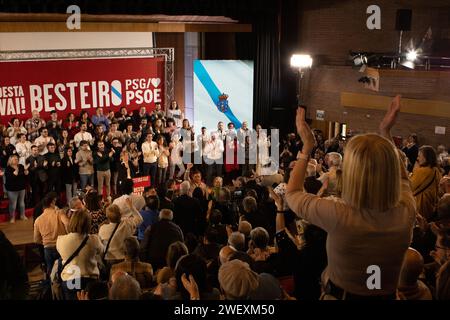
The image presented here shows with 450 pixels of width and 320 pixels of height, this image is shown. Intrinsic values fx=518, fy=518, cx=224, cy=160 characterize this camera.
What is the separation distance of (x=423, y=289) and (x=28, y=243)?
5.83 metres

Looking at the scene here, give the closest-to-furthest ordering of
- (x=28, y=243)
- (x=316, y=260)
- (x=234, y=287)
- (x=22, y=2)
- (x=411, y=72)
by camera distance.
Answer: (x=234, y=287) → (x=316, y=260) → (x=28, y=243) → (x=22, y=2) → (x=411, y=72)

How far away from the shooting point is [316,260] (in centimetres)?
301

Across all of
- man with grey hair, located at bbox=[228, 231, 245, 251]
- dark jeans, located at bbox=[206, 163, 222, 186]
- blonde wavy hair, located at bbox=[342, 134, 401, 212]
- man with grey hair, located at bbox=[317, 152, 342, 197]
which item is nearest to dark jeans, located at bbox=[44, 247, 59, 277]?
man with grey hair, located at bbox=[228, 231, 245, 251]

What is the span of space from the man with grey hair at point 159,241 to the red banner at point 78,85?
299 inches

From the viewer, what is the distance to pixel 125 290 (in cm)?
264

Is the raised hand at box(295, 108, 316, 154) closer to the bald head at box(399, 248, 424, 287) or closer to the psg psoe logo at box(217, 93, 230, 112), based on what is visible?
the bald head at box(399, 248, 424, 287)

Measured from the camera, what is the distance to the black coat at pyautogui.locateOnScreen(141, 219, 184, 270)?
4.37 metres

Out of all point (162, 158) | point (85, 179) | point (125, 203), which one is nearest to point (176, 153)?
point (162, 158)

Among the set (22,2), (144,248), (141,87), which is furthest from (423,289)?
(141,87)

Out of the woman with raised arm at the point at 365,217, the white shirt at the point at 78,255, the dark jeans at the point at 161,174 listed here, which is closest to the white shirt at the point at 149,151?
the dark jeans at the point at 161,174

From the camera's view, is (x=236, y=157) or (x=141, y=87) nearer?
(x=236, y=157)

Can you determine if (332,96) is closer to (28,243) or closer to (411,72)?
(411,72)

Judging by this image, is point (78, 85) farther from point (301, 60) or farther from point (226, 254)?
point (226, 254)
